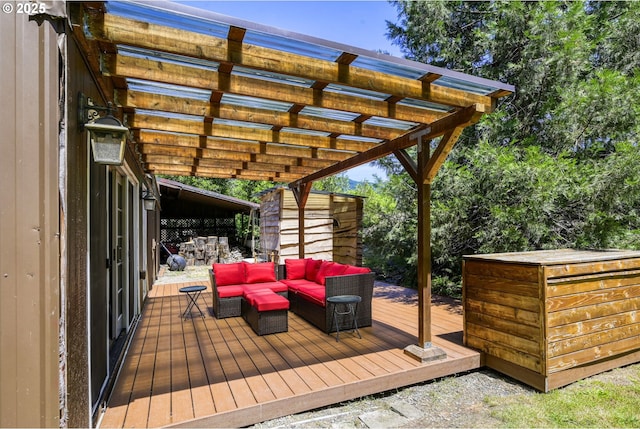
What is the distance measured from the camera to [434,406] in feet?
9.44

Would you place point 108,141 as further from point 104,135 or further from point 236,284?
point 236,284

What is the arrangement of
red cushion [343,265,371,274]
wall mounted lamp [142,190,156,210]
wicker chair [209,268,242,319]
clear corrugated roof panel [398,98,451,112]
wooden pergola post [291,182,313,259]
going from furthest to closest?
wooden pergola post [291,182,313,259] < wall mounted lamp [142,190,156,210] < wicker chair [209,268,242,319] < red cushion [343,265,371,274] < clear corrugated roof panel [398,98,451,112]

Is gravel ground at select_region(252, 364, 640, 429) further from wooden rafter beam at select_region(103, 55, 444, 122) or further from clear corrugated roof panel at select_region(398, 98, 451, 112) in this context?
clear corrugated roof panel at select_region(398, 98, 451, 112)

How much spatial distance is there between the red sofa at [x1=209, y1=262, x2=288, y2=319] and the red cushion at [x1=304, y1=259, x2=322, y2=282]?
1.97 feet

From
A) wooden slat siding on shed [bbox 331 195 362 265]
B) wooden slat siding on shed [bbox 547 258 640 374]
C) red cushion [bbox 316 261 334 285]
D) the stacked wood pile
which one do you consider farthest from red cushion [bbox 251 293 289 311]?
the stacked wood pile

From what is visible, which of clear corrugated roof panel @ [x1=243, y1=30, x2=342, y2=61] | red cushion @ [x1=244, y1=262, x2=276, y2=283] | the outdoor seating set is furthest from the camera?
red cushion @ [x1=244, y1=262, x2=276, y2=283]

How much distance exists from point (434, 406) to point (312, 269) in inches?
126

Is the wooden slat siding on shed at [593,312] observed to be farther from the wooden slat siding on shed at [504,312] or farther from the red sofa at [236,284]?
the red sofa at [236,284]

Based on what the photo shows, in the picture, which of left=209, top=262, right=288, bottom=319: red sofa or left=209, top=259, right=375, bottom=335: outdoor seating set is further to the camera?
left=209, top=262, right=288, bottom=319: red sofa

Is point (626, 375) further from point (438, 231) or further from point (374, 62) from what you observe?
point (374, 62)

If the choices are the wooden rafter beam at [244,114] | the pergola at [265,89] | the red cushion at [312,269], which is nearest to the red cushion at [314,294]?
A: the red cushion at [312,269]

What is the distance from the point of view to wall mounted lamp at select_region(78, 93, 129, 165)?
190 centimetres

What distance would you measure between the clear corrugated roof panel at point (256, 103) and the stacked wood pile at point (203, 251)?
30.6 ft

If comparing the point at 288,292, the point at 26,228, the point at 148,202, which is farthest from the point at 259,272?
the point at 26,228
